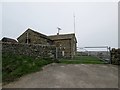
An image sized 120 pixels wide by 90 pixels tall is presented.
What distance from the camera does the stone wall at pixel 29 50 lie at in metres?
14.6

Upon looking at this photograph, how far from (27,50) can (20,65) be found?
3.91 m

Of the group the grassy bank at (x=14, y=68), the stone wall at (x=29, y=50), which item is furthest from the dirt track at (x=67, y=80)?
the stone wall at (x=29, y=50)

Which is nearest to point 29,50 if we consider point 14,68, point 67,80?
point 14,68

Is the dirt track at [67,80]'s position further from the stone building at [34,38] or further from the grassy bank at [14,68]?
the stone building at [34,38]

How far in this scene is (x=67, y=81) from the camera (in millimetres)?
8070

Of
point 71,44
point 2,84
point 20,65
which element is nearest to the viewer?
point 2,84

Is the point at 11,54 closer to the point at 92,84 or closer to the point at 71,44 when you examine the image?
the point at 92,84

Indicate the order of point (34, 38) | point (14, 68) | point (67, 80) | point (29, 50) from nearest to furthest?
point (67, 80) < point (14, 68) < point (29, 50) < point (34, 38)

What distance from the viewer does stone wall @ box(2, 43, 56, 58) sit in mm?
14633

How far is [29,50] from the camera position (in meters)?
15.0

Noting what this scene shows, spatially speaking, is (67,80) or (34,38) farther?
(34,38)

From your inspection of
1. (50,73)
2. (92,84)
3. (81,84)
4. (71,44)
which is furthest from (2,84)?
(71,44)

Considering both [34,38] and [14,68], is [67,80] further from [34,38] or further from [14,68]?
[34,38]

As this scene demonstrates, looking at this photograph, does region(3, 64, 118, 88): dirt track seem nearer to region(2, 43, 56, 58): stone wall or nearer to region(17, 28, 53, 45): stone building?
region(2, 43, 56, 58): stone wall
